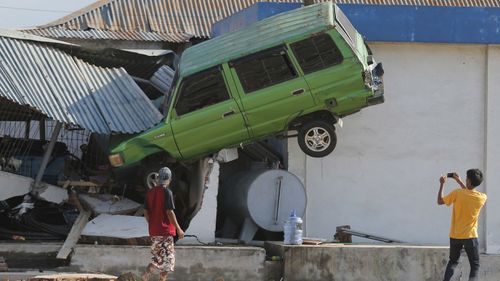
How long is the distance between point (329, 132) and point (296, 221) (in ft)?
4.54

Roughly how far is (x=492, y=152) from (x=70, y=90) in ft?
22.1

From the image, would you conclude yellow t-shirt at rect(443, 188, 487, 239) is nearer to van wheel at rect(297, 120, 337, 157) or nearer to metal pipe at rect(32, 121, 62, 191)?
van wheel at rect(297, 120, 337, 157)

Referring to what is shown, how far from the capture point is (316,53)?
38.6 ft

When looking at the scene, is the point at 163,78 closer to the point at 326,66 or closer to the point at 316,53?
the point at 316,53

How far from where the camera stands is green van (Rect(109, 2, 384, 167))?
1175cm

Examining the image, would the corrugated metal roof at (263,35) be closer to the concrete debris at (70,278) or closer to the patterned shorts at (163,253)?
the patterned shorts at (163,253)

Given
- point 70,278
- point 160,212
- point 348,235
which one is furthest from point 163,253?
point 348,235

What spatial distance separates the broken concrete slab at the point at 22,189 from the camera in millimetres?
12094

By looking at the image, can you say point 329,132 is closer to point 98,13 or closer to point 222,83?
point 222,83

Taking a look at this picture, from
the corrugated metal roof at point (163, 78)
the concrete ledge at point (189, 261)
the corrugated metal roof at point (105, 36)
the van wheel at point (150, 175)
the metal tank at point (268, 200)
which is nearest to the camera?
the concrete ledge at point (189, 261)

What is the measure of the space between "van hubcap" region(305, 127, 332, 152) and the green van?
0.01 metres

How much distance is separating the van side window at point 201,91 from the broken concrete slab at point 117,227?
65.3 inches

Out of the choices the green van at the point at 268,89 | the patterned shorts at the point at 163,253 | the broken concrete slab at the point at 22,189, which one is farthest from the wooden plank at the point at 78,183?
the patterned shorts at the point at 163,253

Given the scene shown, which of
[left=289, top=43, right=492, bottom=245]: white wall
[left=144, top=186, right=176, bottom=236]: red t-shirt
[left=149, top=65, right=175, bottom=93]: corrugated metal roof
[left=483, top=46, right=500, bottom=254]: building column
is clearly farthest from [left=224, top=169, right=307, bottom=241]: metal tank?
[left=144, top=186, right=176, bottom=236]: red t-shirt
